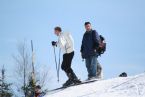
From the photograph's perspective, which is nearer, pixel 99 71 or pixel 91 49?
pixel 91 49

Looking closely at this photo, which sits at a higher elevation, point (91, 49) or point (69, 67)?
point (91, 49)

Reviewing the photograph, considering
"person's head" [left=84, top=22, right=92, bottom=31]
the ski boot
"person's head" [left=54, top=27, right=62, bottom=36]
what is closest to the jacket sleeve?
"person's head" [left=84, top=22, right=92, bottom=31]

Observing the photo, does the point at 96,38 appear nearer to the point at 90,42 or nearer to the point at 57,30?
the point at 90,42

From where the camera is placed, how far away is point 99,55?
1330cm

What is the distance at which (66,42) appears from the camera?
42.9 feet

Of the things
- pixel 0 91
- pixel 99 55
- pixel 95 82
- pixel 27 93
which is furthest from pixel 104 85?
pixel 0 91

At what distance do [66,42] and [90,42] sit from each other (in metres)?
0.81

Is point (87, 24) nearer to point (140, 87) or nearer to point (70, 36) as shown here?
point (70, 36)

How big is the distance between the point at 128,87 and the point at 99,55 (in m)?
2.87

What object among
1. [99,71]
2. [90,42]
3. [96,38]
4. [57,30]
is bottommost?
[99,71]

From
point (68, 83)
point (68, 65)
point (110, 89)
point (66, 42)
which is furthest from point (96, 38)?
point (110, 89)

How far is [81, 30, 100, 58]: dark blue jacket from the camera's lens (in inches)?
514

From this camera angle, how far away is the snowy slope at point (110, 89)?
10062 mm

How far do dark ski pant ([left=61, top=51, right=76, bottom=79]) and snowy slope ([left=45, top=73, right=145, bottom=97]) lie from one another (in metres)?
0.74
